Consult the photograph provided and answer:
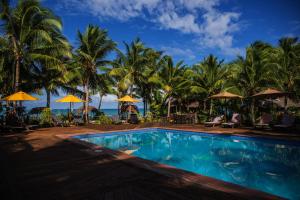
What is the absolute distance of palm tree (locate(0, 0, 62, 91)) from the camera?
40.7ft

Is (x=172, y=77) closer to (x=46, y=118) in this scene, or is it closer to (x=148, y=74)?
(x=148, y=74)

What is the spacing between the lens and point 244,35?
77.0 feet

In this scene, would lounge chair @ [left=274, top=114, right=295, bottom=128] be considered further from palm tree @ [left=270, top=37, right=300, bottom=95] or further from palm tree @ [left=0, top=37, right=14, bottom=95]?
palm tree @ [left=0, top=37, right=14, bottom=95]

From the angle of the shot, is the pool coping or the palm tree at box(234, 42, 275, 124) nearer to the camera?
the pool coping

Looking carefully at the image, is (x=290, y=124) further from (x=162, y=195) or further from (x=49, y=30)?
(x=49, y=30)

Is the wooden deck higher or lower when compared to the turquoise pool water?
higher

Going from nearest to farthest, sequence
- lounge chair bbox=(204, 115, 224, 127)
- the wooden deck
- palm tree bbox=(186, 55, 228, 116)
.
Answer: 1. the wooden deck
2. lounge chair bbox=(204, 115, 224, 127)
3. palm tree bbox=(186, 55, 228, 116)

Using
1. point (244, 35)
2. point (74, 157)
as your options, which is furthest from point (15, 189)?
point (244, 35)

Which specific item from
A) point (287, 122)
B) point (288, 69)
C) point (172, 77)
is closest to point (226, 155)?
point (287, 122)

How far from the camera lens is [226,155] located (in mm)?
8625

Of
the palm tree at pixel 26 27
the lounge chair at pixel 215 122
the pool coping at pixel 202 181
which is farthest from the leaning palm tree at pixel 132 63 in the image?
the pool coping at pixel 202 181

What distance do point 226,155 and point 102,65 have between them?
13.7m

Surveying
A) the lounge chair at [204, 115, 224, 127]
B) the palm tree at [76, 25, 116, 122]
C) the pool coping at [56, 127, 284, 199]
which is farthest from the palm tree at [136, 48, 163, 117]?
the pool coping at [56, 127, 284, 199]

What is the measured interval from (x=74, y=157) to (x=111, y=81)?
19551mm
